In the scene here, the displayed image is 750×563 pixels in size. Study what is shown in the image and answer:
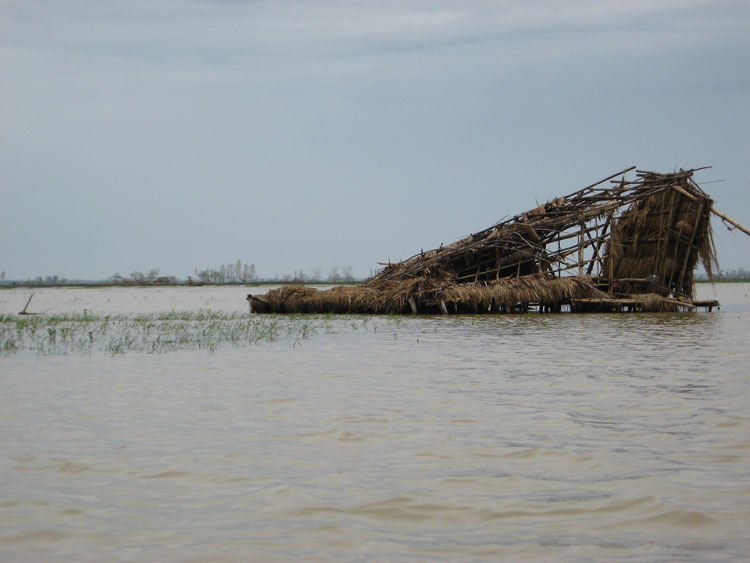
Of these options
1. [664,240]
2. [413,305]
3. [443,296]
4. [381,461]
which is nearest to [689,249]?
[664,240]

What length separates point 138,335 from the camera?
14914 mm

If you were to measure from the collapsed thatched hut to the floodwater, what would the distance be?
11.4 m

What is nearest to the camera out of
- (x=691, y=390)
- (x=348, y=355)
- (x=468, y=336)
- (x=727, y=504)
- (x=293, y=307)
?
(x=727, y=504)

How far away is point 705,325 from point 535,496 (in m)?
13.2

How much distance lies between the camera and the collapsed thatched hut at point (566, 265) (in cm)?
2072

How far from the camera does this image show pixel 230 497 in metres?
4.06

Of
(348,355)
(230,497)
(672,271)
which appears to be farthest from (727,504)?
(672,271)

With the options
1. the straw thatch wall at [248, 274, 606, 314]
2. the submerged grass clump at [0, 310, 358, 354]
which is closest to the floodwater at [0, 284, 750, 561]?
the submerged grass clump at [0, 310, 358, 354]

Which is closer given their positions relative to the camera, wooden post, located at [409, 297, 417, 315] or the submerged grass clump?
the submerged grass clump

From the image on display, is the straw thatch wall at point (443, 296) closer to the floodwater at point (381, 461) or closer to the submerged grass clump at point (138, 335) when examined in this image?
the submerged grass clump at point (138, 335)

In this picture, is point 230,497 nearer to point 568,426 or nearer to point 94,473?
point 94,473

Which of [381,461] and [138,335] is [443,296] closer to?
[138,335]

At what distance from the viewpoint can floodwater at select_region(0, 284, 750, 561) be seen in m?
3.37

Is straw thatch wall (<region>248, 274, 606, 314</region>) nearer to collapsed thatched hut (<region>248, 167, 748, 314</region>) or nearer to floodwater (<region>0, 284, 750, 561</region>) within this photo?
collapsed thatched hut (<region>248, 167, 748, 314</region>)
